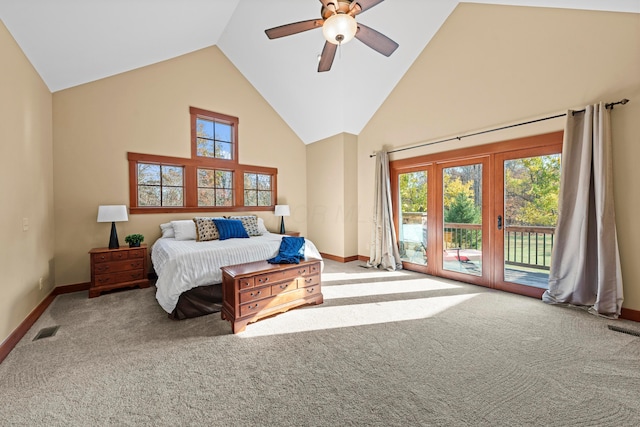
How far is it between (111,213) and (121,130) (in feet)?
4.47

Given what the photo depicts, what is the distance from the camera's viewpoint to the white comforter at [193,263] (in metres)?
2.72

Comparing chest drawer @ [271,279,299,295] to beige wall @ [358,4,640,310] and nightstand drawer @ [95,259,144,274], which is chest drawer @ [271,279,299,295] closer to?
nightstand drawer @ [95,259,144,274]

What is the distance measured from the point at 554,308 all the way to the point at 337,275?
279 cm

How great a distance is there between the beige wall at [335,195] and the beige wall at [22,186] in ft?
14.4

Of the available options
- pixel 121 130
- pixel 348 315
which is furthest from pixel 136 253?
pixel 348 315

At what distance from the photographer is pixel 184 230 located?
412cm

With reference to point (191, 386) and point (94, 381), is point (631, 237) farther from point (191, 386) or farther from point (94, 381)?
point (94, 381)

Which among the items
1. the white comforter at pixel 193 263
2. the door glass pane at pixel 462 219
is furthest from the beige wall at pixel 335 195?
the white comforter at pixel 193 263

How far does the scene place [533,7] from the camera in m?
3.16

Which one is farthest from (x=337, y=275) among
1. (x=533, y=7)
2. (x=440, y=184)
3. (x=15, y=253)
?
(x=533, y=7)

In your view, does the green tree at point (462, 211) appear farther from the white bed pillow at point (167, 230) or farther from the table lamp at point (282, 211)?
the white bed pillow at point (167, 230)

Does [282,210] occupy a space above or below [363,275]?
above

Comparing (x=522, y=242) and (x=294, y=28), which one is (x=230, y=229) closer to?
(x=294, y=28)

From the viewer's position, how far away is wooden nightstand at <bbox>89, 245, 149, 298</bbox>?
3.46 m
